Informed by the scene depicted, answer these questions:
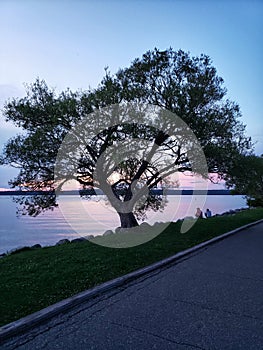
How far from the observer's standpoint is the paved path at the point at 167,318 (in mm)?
4207

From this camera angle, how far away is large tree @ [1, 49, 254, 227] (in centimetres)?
1384

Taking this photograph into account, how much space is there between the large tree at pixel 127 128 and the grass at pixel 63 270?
188 inches

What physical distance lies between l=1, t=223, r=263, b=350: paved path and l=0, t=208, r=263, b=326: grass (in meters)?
0.66

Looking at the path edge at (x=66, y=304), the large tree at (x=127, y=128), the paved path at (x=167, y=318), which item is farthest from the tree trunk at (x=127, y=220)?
the paved path at (x=167, y=318)

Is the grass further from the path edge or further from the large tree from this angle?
the large tree

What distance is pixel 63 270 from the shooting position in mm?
7719

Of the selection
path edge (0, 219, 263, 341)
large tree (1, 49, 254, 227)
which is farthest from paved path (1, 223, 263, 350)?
large tree (1, 49, 254, 227)

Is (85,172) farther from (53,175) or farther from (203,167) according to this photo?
(203,167)

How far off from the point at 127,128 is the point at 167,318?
10228mm

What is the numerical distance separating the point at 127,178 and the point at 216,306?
463 inches

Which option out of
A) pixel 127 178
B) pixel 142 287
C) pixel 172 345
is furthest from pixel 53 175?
pixel 172 345

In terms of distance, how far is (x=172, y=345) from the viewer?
4.13 metres

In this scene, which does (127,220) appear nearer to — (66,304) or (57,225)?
(66,304)

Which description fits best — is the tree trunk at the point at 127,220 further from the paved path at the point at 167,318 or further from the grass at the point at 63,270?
the paved path at the point at 167,318
